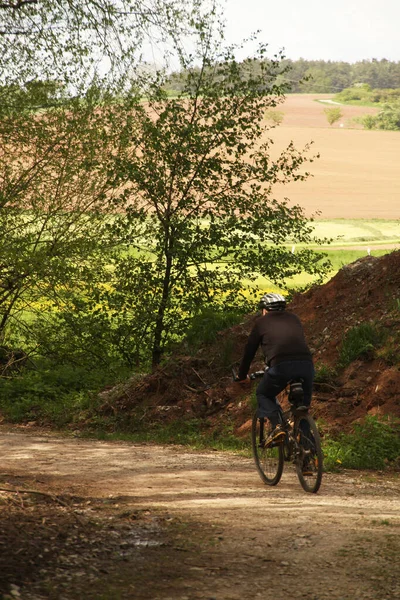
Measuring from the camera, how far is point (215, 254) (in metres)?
19.4

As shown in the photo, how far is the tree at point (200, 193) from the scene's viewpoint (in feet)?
61.6

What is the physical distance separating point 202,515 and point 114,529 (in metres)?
0.99

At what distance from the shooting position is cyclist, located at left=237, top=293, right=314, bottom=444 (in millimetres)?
9945

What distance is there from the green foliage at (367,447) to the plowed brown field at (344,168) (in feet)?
186

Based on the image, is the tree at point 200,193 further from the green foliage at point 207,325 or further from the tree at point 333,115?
the tree at point 333,115

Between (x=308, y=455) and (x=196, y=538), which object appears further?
(x=308, y=455)

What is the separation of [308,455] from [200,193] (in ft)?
33.0

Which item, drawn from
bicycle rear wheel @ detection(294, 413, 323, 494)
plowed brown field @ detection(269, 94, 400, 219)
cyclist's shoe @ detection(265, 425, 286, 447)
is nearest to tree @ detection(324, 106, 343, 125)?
plowed brown field @ detection(269, 94, 400, 219)

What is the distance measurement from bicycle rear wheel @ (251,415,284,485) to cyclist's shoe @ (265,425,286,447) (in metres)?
0.10

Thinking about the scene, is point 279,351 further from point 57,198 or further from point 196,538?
point 57,198

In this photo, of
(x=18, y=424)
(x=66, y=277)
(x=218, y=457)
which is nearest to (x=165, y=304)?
(x=66, y=277)

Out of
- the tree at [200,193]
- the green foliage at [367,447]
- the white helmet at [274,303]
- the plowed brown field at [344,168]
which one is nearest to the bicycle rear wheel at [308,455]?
the white helmet at [274,303]

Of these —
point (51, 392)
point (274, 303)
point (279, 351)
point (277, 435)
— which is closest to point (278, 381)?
point (279, 351)

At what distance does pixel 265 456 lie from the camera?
1103 cm
